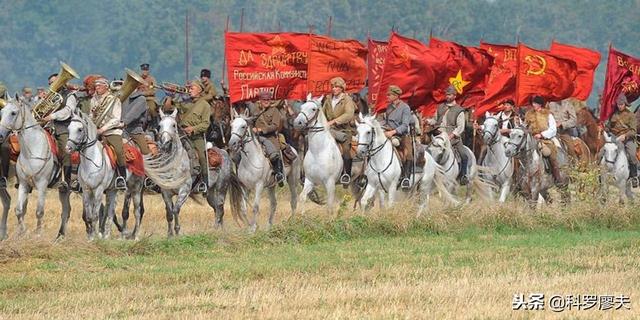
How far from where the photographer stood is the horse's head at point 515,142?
27375 mm

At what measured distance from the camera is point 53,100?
932 inches

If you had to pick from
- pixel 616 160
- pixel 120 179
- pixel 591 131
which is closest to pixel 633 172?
pixel 616 160

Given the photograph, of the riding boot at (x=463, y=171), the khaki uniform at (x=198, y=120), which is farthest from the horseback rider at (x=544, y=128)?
the khaki uniform at (x=198, y=120)

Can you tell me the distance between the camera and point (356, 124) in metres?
26.2

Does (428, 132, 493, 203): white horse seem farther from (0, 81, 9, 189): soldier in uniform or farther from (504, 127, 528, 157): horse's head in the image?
(0, 81, 9, 189): soldier in uniform

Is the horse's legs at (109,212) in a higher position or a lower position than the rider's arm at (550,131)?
lower

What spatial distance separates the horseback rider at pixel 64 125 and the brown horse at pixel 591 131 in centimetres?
1192

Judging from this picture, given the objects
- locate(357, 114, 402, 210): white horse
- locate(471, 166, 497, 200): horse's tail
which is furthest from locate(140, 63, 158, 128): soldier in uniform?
locate(471, 166, 497, 200): horse's tail

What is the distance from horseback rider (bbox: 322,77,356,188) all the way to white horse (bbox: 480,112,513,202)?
2518 mm

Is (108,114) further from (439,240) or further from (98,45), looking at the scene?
(98,45)

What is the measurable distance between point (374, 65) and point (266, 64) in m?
2.62

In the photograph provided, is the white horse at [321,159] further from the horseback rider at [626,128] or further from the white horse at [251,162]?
the horseback rider at [626,128]

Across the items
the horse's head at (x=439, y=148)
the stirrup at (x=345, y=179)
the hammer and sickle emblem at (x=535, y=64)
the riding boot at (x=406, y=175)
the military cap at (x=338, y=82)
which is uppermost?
the hammer and sickle emblem at (x=535, y=64)

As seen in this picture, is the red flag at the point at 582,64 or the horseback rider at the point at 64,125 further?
the red flag at the point at 582,64
